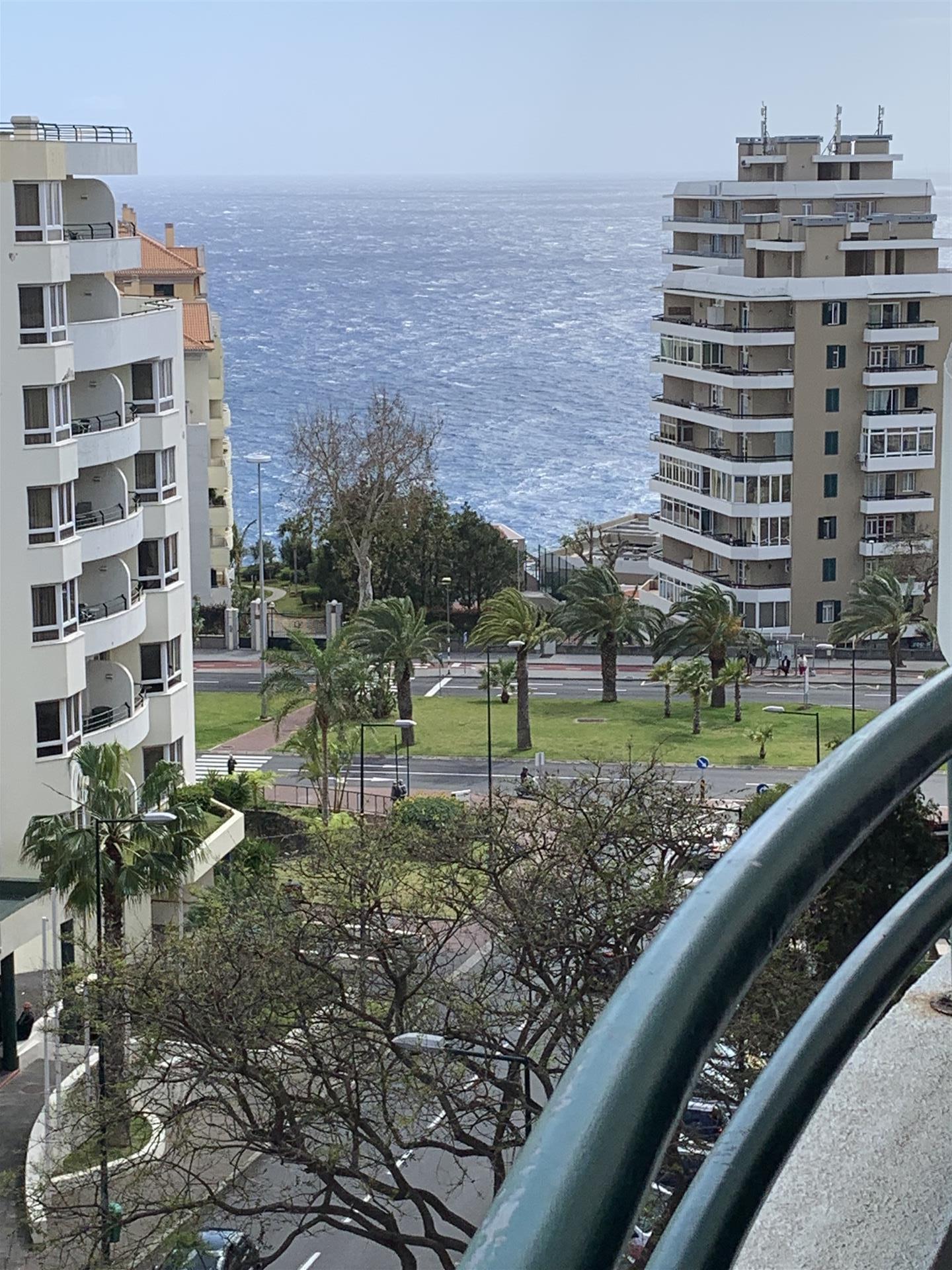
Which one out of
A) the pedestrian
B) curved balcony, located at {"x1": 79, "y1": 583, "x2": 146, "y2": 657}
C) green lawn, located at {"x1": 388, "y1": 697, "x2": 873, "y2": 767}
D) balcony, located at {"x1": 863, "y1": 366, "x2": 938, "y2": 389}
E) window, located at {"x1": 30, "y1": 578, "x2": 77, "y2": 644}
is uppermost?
balcony, located at {"x1": 863, "y1": 366, "x2": 938, "y2": 389}

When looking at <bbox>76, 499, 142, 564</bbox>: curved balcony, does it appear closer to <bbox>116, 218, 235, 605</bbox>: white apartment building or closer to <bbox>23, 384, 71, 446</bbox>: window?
<bbox>23, 384, 71, 446</bbox>: window

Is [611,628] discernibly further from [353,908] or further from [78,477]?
[353,908]

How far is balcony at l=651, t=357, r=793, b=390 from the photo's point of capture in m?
71.2

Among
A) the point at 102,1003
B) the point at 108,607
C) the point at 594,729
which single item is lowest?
the point at 594,729

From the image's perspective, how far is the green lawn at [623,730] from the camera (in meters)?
54.5

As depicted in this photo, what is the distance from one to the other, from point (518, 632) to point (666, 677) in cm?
624

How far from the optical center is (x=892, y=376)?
235ft

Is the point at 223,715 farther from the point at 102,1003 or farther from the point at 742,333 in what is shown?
the point at 102,1003

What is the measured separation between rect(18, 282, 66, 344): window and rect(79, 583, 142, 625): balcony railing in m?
5.02

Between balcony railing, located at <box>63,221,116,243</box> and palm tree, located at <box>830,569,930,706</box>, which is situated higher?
balcony railing, located at <box>63,221,116,243</box>

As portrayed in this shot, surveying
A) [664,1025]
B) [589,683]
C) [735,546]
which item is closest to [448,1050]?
[664,1025]

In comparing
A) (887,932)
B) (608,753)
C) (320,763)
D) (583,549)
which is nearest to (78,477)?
(320,763)

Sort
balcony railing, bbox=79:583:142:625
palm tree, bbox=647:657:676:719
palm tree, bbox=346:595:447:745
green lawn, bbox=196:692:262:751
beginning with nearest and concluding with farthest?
balcony railing, bbox=79:583:142:625
palm tree, bbox=346:595:447:745
green lawn, bbox=196:692:262:751
palm tree, bbox=647:657:676:719

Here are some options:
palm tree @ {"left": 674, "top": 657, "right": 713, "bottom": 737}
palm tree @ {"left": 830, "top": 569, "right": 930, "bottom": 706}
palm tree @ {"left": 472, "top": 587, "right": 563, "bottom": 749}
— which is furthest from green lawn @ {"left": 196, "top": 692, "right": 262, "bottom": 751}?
palm tree @ {"left": 830, "top": 569, "right": 930, "bottom": 706}
